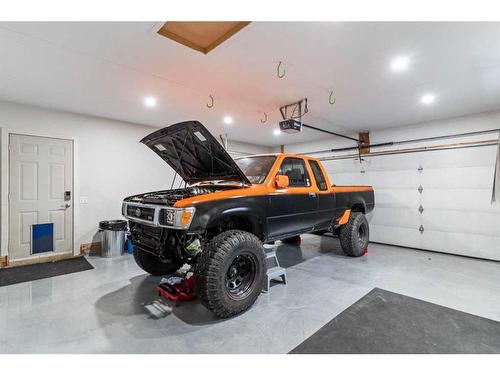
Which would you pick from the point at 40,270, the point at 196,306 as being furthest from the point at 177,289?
the point at 40,270

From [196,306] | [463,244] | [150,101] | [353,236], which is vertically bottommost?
[196,306]

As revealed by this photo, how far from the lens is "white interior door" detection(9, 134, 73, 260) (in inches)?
169

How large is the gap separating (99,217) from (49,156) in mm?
1477

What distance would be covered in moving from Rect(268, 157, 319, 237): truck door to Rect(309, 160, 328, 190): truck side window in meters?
0.23

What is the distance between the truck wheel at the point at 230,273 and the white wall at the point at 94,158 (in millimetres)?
3845

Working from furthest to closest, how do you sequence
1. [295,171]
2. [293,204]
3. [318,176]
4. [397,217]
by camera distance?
[397,217], [318,176], [295,171], [293,204]

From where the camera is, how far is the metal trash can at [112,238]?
4848mm

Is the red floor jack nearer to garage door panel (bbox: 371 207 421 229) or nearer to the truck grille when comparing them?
the truck grille

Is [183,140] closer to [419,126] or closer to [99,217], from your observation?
[99,217]

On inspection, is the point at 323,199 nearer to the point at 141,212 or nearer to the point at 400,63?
the point at 400,63

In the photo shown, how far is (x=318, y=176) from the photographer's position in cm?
412

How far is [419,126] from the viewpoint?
223 inches

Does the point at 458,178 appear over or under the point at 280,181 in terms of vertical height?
over

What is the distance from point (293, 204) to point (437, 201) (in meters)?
4.04
